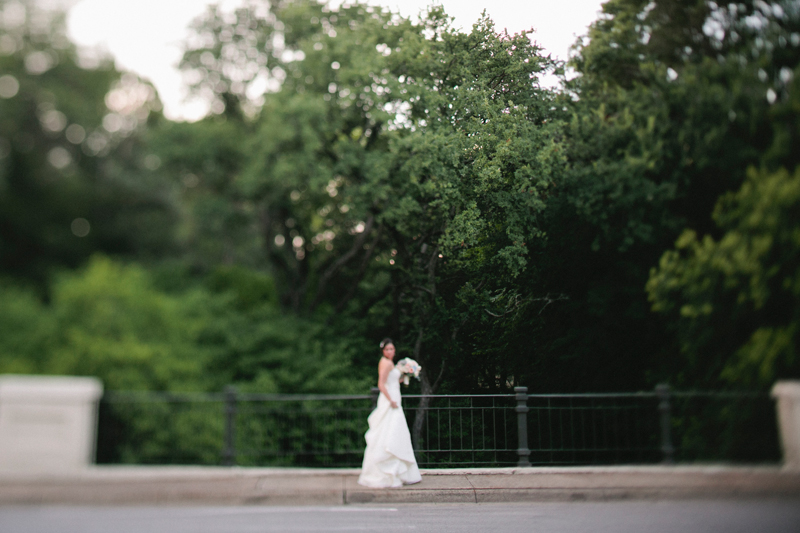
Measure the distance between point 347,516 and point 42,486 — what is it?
4.45m

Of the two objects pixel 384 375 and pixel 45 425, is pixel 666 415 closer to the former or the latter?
pixel 384 375

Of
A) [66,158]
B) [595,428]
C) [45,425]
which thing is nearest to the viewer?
[595,428]

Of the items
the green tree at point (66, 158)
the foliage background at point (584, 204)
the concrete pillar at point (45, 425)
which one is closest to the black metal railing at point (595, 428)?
the foliage background at point (584, 204)

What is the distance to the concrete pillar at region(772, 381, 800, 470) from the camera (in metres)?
3.56

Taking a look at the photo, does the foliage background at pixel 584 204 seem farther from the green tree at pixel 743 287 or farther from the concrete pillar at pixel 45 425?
the concrete pillar at pixel 45 425

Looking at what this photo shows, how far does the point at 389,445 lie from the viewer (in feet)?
19.5

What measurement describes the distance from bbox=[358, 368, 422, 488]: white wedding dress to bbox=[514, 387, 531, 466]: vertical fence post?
4.89ft

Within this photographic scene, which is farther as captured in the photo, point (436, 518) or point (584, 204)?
point (436, 518)

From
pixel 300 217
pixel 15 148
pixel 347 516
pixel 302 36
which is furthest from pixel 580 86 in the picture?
pixel 15 148

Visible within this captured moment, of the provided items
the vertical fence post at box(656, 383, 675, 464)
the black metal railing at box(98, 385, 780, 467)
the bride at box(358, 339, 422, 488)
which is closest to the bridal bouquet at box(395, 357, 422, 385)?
the black metal railing at box(98, 385, 780, 467)

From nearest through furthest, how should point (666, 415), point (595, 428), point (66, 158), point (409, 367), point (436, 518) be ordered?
point (666, 415)
point (595, 428)
point (409, 367)
point (436, 518)
point (66, 158)

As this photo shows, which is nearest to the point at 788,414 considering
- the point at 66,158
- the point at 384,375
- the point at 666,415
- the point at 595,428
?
the point at 666,415

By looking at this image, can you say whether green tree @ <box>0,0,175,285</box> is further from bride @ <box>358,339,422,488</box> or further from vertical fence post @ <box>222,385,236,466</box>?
bride @ <box>358,339,422,488</box>

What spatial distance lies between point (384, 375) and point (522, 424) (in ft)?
5.44
